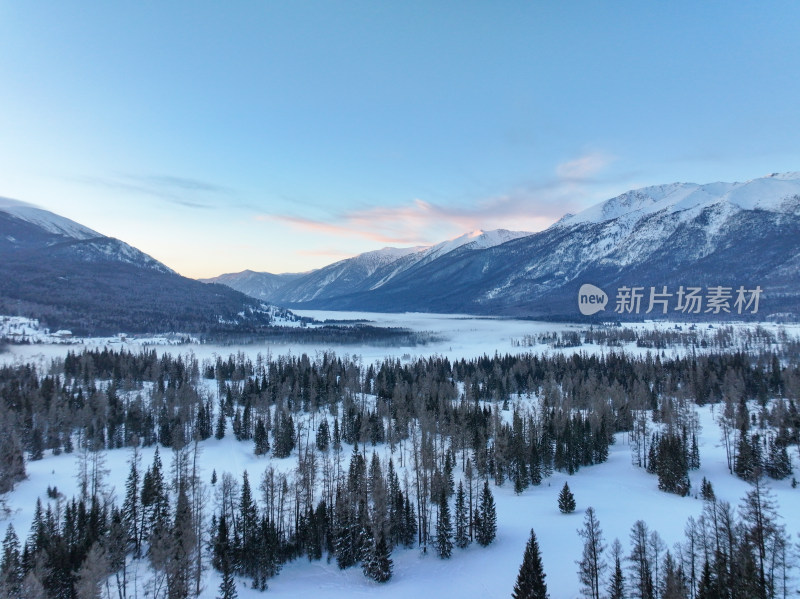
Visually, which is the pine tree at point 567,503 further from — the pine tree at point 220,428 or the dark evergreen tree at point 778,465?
the pine tree at point 220,428

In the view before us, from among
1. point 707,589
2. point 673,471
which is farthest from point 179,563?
point 673,471

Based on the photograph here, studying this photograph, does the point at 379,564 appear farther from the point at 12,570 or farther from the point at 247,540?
the point at 12,570

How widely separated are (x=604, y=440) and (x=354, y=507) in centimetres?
6209

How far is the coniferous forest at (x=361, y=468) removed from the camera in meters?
47.6

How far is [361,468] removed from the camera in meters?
74.4

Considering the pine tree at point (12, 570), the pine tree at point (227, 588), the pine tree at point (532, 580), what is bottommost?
the pine tree at point (227, 588)

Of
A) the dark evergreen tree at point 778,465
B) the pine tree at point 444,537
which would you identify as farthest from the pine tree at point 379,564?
the dark evergreen tree at point 778,465

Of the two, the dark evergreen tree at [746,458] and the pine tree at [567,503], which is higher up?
the dark evergreen tree at [746,458]

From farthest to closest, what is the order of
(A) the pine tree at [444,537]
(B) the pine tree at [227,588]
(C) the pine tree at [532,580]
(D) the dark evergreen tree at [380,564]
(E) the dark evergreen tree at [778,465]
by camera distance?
(E) the dark evergreen tree at [778,465] < (A) the pine tree at [444,537] < (D) the dark evergreen tree at [380,564] < (B) the pine tree at [227,588] < (C) the pine tree at [532,580]

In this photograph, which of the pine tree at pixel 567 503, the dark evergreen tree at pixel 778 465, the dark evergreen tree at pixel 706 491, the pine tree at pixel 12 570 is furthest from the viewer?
the dark evergreen tree at pixel 778 465

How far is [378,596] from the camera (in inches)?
2041

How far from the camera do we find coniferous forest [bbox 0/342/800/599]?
47.6 m

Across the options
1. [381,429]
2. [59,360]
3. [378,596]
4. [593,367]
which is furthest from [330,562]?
[59,360]

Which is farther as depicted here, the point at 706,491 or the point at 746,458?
the point at 746,458
